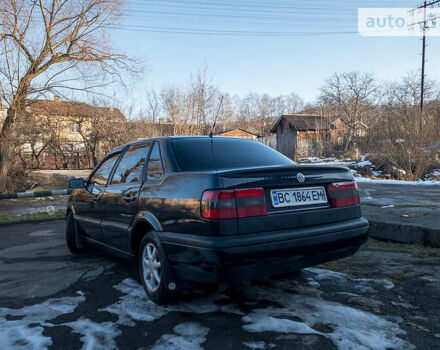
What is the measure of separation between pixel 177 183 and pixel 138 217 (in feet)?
2.02

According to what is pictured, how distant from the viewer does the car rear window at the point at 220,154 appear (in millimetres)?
3238

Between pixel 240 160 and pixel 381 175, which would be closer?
pixel 240 160

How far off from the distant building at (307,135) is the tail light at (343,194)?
3773cm

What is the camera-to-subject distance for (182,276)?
2.76 metres

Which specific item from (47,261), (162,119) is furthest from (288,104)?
(47,261)

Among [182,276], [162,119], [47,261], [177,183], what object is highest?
[162,119]

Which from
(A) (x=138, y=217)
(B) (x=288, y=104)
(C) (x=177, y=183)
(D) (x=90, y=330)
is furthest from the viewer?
(B) (x=288, y=104)

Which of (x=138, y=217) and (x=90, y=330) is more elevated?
(x=138, y=217)

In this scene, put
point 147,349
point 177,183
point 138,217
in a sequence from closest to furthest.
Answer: point 147,349 < point 177,183 < point 138,217

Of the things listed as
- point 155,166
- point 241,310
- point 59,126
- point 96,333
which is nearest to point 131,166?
point 155,166

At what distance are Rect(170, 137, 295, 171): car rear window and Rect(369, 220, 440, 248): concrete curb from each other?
2.26 meters

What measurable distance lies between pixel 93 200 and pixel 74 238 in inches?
36.6

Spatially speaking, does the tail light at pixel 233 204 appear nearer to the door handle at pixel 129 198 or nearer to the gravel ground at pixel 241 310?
the gravel ground at pixel 241 310

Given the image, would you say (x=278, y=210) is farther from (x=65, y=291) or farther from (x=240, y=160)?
(x=65, y=291)
